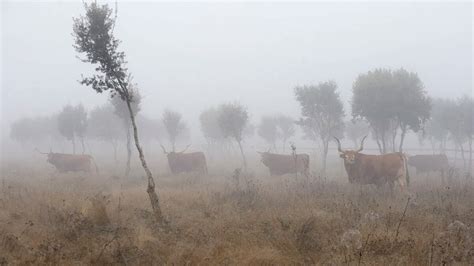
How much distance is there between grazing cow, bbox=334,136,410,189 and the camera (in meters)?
16.8

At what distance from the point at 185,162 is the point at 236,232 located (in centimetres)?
1830

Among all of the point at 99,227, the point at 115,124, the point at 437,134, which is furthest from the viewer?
the point at 115,124

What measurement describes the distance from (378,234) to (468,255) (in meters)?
1.84

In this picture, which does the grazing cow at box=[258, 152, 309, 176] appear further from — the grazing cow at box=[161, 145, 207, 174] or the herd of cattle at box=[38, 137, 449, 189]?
the grazing cow at box=[161, 145, 207, 174]

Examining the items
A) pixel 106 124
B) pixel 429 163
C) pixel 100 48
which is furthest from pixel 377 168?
pixel 106 124

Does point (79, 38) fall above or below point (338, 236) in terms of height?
above

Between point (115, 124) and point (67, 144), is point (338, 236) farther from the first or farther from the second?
point (67, 144)

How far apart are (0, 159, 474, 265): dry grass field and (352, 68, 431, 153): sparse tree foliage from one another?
44.6 feet

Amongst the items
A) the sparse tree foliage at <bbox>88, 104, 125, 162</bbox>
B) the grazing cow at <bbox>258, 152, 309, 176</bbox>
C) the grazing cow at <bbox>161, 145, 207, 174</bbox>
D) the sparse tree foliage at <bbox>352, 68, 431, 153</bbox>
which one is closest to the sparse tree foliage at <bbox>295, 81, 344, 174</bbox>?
the sparse tree foliage at <bbox>352, 68, 431, 153</bbox>

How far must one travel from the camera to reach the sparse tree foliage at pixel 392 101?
25859 millimetres

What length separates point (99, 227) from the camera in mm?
9789

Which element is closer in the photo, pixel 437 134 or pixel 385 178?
pixel 385 178

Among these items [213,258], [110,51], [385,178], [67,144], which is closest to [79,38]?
[110,51]

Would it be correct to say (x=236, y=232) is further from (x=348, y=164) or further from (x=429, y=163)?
(x=429, y=163)
